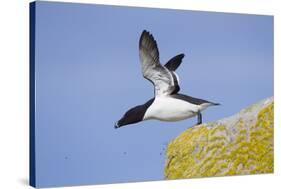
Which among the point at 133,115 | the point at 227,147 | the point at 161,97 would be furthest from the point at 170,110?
the point at 227,147

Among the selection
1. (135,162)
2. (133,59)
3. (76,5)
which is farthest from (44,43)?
(135,162)

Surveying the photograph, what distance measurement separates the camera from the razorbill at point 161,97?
7480 millimetres

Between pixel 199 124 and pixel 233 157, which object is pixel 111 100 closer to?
pixel 199 124

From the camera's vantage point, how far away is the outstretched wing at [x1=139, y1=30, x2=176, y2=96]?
748cm

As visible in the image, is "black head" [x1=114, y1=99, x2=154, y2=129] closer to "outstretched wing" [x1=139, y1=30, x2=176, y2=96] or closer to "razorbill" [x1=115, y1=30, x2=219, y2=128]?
"razorbill" [x1=115, y1=30, x2=219, y2=128]

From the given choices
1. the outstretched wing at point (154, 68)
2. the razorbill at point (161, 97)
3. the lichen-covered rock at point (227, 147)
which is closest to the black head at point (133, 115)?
the razorbill at point (161, 97)

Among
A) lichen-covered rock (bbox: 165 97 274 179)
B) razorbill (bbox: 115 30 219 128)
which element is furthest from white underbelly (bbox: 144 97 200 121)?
lichen-covered rock (bbox: 165 97 274 179)

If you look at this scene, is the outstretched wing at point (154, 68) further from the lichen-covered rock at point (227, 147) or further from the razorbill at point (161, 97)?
the lichen-covered rock at point (227, 147)

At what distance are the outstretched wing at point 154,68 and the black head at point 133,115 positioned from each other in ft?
0.62

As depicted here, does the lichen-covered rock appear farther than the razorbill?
Yes

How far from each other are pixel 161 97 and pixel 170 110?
174 millimetres

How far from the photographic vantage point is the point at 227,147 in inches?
314

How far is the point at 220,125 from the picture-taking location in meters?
7.92

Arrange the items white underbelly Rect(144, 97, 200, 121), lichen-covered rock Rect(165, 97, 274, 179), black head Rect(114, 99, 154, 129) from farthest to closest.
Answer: lichen-covered rock Rect(165, 97, 274, 179) → white underbelly Rect(144, 97, 200, 121) → black head Rect(114, 99, 154, 129)
